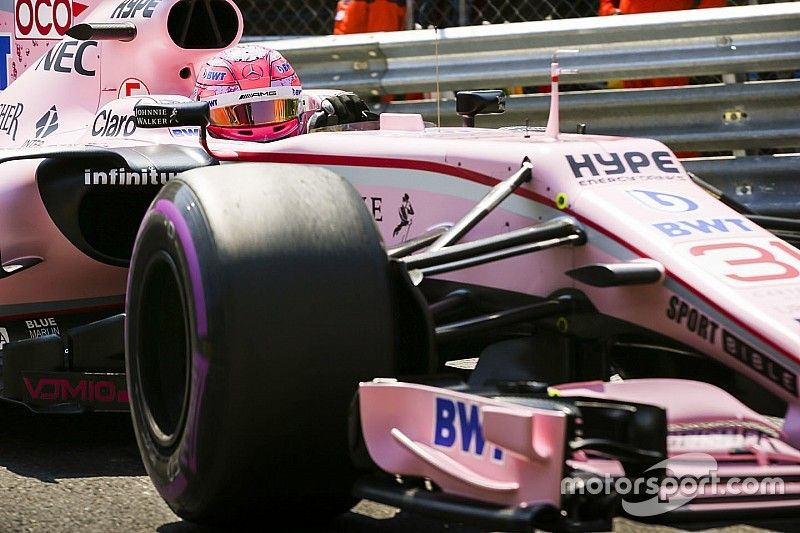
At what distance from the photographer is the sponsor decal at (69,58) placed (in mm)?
6512

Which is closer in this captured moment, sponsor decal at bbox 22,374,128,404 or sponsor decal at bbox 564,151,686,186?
sponsor decal at bbox 564,151,686,186

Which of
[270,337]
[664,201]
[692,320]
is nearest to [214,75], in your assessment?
[664,201]

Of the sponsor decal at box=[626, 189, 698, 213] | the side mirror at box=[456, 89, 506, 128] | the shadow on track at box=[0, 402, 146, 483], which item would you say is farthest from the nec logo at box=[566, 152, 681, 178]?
the shadow on track at box=[0, 402, 146, 483]

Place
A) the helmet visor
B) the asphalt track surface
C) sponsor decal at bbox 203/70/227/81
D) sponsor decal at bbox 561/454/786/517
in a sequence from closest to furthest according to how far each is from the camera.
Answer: sponsor decal at bbox 561/454/786/517 → the asphalt track surface → the helmet visor → sponsor decal at bbox 203/70/227/81

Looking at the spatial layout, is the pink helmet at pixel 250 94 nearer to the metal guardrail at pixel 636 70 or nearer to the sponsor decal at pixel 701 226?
the metal guardrail at pixel 636 70

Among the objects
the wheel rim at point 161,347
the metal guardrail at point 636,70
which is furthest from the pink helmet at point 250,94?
the wheel rim at point 161,347

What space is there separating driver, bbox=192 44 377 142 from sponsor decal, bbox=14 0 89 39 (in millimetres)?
1116

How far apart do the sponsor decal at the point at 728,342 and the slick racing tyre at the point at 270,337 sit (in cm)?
79

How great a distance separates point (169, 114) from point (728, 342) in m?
2.23

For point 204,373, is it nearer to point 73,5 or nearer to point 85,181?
point 85,181

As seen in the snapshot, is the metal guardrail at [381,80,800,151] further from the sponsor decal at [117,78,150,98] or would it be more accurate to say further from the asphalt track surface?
the asphalt track surface

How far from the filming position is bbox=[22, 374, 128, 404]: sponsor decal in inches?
204

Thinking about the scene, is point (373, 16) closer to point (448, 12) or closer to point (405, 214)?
point (448, 12)

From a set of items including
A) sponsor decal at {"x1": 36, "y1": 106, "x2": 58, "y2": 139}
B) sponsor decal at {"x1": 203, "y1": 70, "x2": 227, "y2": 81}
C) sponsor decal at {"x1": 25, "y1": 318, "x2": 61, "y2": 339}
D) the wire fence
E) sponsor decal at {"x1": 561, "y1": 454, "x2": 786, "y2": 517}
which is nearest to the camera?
sponsor decal at {"x1": 561, "y1": 454, "x2": 786, "y2": 517}
